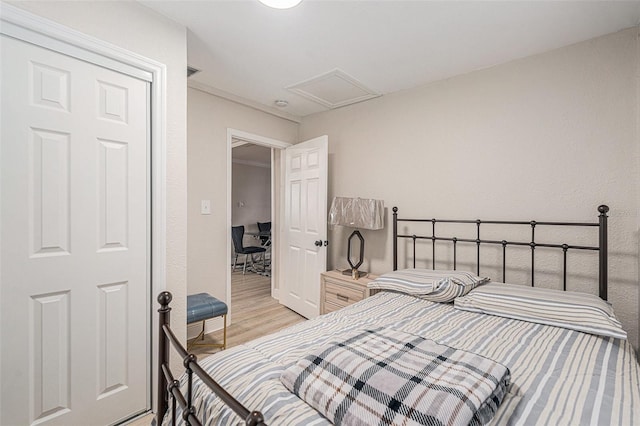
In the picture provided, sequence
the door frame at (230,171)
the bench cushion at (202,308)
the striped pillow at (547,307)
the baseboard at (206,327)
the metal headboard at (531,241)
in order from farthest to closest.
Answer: the door frame at (230,171), the baseboard at (206,327), the bench cushion at (202,308), the metal headboard at (531,241), the striped pillow at (547,307)

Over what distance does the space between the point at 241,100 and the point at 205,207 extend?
120 cm

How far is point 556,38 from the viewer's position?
1.96 m

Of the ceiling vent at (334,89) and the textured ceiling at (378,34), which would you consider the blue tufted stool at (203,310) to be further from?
the ceiling vent at (334,89)

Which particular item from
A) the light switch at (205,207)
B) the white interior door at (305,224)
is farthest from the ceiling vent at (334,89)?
the light switch at (205,207)

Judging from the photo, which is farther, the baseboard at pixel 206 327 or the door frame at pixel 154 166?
the baseboard at pixel 206 327

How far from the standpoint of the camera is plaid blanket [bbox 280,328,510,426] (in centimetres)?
76

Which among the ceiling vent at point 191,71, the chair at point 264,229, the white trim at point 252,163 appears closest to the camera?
the ceiling vent at point 191,71

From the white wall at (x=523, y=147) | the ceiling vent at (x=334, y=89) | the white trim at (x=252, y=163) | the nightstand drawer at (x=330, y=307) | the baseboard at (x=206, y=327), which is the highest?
the white trim at (x=252, y=163)

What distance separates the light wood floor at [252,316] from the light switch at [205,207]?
3.99ft

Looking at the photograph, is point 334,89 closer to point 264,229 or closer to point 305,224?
point 305,224

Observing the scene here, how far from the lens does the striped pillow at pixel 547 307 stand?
1486mm

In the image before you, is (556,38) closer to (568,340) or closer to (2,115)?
(568,340)

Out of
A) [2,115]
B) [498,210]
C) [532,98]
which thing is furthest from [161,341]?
[532,98]

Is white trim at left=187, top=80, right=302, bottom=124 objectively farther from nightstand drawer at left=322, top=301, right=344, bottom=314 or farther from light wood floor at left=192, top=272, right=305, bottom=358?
light wood floor at left=192, top=272, right=305, bottom=358
